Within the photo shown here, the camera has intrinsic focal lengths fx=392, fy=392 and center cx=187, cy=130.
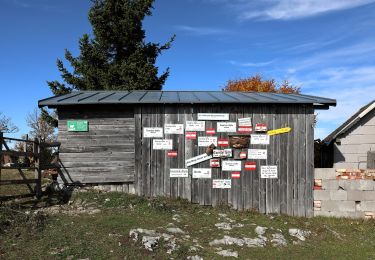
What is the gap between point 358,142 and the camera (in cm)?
1402

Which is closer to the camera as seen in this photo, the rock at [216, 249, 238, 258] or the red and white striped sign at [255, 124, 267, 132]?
the rock at [216, 249, 238, 258]

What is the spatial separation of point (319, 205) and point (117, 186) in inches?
247

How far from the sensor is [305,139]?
1213 cm

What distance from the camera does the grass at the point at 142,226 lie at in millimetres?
7590

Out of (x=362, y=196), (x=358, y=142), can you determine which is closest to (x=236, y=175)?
(x=362, y=196)

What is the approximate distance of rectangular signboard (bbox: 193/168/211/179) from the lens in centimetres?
1212

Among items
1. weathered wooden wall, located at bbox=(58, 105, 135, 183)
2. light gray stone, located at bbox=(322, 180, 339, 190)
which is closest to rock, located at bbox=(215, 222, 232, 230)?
weathered wooden wall, located at bbox=(58, 105, 135, 183)

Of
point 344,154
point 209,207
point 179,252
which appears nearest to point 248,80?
point 344,154

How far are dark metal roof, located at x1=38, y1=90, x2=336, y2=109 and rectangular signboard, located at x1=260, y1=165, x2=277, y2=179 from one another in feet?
6.59

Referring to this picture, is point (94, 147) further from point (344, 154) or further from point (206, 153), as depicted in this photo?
point (344, 154)

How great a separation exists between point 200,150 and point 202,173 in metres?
0.71

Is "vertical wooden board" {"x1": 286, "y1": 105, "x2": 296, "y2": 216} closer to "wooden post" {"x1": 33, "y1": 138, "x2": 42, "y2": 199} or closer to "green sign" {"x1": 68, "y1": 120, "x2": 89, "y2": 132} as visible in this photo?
"green sign" {"x1": 68, "y1": 120, "x2": 89, "y2": 132}

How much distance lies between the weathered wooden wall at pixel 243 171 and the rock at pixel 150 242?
3994 mm

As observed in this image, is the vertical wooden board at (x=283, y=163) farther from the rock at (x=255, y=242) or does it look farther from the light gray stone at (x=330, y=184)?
the rock at (x=255, y=242)
